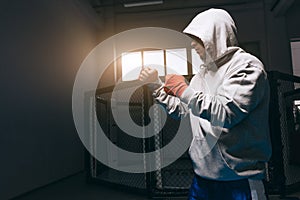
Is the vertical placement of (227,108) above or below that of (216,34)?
below

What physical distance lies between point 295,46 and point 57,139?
5.25m

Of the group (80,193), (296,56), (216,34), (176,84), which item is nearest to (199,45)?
(216,34)

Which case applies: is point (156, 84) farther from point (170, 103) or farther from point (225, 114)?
point (225, 114)

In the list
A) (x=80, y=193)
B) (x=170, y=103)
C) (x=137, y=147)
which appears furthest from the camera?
(x=137, y=147)

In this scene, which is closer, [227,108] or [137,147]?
[227,108]

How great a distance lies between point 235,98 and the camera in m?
0.79

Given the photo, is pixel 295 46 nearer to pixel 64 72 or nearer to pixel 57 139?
pixel 64 72

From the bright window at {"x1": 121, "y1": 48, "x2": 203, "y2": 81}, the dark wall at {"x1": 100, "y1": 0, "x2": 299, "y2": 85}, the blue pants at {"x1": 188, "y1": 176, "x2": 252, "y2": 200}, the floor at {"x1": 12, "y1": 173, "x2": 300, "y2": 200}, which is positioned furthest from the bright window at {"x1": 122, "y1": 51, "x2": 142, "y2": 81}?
the blue pants at {"x1": 188, "y1": 176, "x2": 252, "y2": 200}

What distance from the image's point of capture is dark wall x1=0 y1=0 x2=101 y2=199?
2828 millimetres

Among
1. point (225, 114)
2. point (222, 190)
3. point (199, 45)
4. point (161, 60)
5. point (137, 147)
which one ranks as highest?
point (161, 60)

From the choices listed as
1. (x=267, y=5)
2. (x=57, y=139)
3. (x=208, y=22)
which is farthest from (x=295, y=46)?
(x=208, y=22)

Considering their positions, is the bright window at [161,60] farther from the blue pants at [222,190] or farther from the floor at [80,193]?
the blue pants at [222,190]

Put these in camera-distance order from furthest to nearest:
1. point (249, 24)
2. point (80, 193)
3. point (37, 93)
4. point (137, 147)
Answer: point (249, 24) → point (137, 147) → point (37, 93) → point (80, 193)

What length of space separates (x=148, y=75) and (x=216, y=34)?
0.34m
